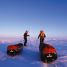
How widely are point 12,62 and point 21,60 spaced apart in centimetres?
93

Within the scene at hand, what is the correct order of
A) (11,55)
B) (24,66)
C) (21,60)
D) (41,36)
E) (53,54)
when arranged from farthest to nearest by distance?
(41,36) < (11,55) < (21,60) < (53,54) < (24,66)

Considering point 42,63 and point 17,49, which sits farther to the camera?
point 17,49

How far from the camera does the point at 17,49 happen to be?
18375 millimetres

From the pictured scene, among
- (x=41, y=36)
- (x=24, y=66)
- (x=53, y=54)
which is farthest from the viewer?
(x=41, y=36)

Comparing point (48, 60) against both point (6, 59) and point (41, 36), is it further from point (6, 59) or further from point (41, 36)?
point (41, 36)

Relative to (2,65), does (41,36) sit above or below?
above

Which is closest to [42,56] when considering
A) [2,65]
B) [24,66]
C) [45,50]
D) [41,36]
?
[45,50]

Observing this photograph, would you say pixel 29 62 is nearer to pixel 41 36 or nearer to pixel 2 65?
pixel 2 65

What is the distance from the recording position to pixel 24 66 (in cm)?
1409

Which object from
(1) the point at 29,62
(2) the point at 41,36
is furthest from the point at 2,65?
(2) the point at 41,36

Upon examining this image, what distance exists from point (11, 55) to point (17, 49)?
0.86 meters

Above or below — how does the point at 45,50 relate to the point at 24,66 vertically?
above

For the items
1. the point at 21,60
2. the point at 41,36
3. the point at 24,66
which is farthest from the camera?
the point at 41,36

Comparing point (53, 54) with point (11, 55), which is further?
point (11, 55)
